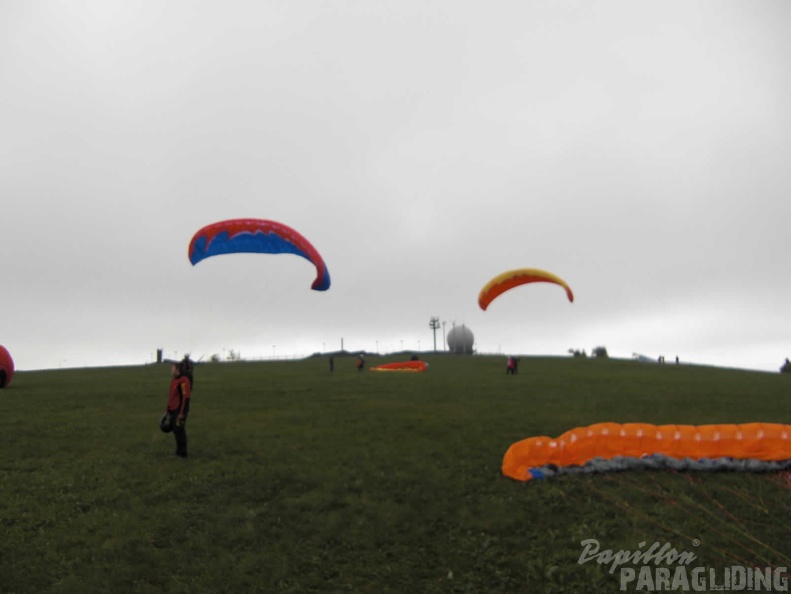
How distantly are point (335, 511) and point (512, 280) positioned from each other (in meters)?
23.0

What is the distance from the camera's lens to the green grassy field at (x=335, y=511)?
10.2 m

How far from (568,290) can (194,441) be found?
21.8 meters

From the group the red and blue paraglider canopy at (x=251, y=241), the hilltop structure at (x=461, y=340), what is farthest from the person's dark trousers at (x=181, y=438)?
the hilltop structure at (x=461, y=340)

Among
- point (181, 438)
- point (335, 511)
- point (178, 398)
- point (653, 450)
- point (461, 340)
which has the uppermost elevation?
point (461, 340)

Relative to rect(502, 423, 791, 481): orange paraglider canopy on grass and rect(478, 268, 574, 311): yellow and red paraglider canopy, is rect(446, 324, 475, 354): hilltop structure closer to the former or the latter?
rect(478, 268, 574, 311): yellow and red paraglider canopy

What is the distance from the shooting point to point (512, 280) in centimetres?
3344

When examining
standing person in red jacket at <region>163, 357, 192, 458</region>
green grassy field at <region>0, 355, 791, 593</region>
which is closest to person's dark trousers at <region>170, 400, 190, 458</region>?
standing person in red jacket at <region>163, 357, 192, 458</region>

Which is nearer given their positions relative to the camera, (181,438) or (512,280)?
(181,438)

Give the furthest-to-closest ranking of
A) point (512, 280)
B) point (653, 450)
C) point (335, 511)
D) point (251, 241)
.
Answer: point (512, 280)
point (251, 241)
point (653, 450)
point (335, 511)

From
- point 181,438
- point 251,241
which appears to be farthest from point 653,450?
point 251,241

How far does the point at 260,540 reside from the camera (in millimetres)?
11406

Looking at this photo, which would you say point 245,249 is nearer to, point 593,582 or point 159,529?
point 159,529

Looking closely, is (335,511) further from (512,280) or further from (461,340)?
(461,340)

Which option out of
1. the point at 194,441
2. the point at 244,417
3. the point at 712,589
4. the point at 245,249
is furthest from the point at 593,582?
the point at 245,249
